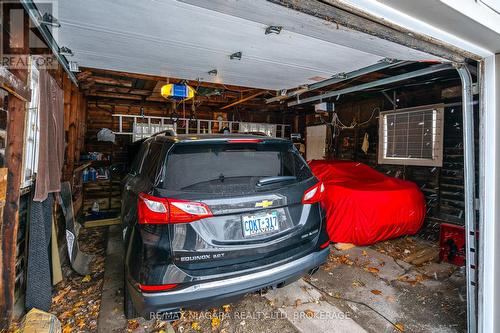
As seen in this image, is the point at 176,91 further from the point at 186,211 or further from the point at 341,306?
the point at 341,306

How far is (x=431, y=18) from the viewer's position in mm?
1551

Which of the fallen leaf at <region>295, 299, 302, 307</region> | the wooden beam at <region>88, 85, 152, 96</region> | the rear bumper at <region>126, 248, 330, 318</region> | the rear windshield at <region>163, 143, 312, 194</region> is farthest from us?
the wooden beam at <region>88, 85, 152, 96</region>

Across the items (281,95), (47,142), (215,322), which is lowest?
(215,322)

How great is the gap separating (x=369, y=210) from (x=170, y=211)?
3501 millimetres

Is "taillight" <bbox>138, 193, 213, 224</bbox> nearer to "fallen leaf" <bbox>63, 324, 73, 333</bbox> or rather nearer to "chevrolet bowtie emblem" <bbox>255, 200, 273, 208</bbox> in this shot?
"chevrolet bowtie emblem" <bbox>255, 200, 273, 208</bbox>

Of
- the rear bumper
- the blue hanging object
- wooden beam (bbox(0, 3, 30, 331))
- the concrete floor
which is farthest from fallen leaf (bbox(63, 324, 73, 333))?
the blue hanging object

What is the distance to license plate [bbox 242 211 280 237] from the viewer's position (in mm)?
1946

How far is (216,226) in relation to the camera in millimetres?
1858

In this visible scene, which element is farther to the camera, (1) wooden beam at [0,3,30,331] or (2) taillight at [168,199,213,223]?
(1) wooden beam at [0,3,30,331]

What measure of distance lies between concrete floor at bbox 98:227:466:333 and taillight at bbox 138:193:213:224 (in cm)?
126

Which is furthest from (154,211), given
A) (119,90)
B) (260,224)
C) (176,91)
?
(119,90)

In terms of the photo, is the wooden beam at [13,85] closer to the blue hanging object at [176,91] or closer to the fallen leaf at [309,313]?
the blue hanging object at [176,91]

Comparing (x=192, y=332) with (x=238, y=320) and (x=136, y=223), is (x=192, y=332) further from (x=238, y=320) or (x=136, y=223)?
(x=136, y=223)

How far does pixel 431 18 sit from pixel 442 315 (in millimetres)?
2812
